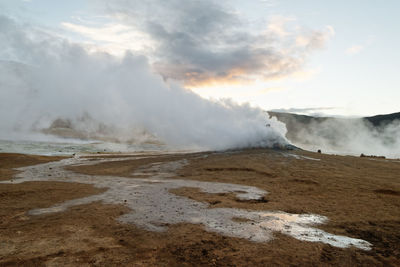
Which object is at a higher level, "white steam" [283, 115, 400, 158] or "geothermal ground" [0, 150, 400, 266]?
"white steam" [283, 115, 400, 158]

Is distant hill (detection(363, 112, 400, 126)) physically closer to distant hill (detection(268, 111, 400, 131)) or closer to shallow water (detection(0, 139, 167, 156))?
distant hill (detection(268, 111, 400, 131))

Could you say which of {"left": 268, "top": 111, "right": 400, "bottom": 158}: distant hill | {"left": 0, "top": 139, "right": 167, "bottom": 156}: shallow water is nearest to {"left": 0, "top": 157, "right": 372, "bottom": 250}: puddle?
{"left": 0, "top": 139, "right": 167, "bottom": 156}: shallow water

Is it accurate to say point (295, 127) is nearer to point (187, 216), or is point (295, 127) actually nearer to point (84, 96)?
point (84, 96)

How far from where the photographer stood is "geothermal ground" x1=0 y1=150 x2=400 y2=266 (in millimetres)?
5254

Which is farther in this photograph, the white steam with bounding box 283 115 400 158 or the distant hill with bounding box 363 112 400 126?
the distant hill with bounding box 363 112 400 126

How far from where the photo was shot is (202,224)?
734cm

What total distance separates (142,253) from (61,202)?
20.9 feet

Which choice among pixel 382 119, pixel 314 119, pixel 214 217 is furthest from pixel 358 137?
pixel 214 217

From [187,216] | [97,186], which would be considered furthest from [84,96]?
[187,216]

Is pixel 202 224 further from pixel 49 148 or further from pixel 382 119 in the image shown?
pixel 382 119

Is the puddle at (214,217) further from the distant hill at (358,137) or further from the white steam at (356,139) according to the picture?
the distant hill at (358,137)

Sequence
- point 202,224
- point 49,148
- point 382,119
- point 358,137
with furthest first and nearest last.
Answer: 1. point 382,119
2. point 358,137
3. point 49,148
4. point 202,224

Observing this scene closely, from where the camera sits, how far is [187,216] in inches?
320

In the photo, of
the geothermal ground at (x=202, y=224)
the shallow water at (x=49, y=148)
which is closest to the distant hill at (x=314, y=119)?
the shallow water at (x=49, y=148)
